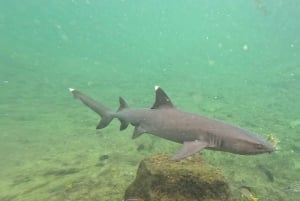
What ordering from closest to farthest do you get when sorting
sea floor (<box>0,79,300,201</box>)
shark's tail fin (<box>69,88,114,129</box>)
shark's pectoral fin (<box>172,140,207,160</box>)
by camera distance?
1. shark's pectoral fin (<box>172,140,207,160</box>)
2. sea floor (<box>0,79,300,201</box>)
3. shark's tail fin (<box>69,88,114,129</box>)

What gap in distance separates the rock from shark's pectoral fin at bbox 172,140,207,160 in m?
0.29

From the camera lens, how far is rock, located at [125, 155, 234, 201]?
4613 mm

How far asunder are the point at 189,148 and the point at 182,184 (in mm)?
474

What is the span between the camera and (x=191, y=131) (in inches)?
203

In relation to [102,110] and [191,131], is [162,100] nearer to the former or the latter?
[191,131]

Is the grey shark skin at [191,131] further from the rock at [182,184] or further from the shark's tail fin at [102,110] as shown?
the shark's tail fin at [102,110]

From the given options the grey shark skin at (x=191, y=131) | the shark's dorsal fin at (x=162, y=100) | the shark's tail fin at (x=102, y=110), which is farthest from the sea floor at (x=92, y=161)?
the shark's dorsal fin at (x=162, y=100)

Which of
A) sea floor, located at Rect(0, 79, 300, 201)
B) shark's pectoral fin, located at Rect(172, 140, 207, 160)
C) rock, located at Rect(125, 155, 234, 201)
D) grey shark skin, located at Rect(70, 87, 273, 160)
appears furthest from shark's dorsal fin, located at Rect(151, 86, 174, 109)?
sea floor, located at Rect(0, 79, 300, 201)

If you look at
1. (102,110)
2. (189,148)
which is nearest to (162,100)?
(189,148)

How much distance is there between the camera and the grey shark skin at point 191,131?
4586 millimetres

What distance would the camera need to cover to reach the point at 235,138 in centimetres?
470

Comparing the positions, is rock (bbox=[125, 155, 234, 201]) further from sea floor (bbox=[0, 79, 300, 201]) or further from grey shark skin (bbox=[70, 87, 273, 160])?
sea floor (bbox=[0, 79, 300, 201])

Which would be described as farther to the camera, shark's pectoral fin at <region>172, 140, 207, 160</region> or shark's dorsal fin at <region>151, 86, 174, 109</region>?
shark's dorsal fin at <region>151, 86, 174, 109</region>

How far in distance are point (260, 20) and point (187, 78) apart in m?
22.1
